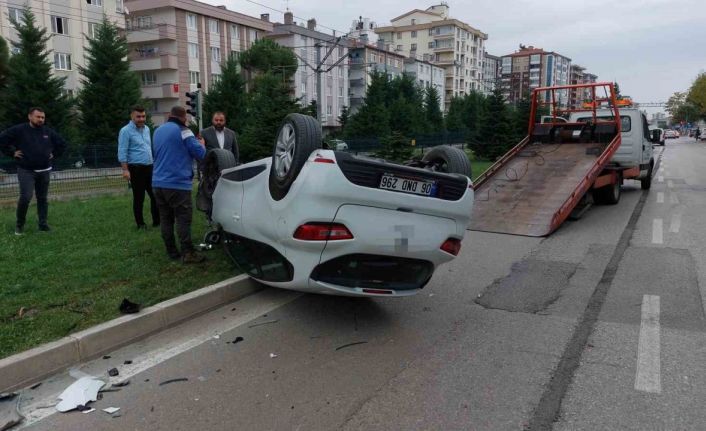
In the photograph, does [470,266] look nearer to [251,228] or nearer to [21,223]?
[251,228]

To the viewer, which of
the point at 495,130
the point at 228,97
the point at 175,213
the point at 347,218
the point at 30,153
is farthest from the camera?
the point at 228,97

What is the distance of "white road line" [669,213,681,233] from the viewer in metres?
9.39

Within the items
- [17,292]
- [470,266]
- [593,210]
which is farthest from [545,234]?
[17,292]

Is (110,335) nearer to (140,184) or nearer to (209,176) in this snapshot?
(209,176)

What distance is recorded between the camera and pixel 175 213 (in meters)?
6.09

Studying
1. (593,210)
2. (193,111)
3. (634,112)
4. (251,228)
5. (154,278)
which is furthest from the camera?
(193,111)

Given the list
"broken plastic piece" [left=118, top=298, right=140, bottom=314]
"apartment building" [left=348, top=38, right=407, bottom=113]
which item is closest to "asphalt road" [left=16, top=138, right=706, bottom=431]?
"broken plastic piece" [left=118, top=298, right=140, bottom=314]

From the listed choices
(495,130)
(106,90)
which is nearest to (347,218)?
(495,130)

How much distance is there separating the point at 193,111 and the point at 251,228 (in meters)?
14.8

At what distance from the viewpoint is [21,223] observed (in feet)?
25.3

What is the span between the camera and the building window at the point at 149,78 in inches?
2125

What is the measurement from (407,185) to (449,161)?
4.11 feet

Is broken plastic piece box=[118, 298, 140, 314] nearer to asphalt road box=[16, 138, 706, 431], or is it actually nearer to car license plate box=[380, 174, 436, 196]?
asphalt road box=[16, 138, 706, 431]

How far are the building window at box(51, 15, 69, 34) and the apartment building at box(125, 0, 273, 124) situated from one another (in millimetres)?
9419
